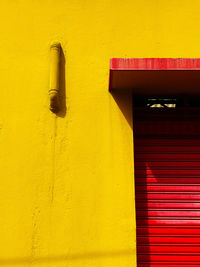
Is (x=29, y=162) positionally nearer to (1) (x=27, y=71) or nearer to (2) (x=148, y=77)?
(1) (x=27, y=71)

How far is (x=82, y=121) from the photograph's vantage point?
15.4ft

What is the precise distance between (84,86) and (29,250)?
2.05 m

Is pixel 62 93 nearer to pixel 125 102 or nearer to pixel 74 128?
pixel 74 128

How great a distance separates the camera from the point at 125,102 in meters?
4.79

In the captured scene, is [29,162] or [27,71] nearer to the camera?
[29,162]

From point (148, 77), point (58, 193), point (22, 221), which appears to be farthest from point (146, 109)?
point (22, 221)

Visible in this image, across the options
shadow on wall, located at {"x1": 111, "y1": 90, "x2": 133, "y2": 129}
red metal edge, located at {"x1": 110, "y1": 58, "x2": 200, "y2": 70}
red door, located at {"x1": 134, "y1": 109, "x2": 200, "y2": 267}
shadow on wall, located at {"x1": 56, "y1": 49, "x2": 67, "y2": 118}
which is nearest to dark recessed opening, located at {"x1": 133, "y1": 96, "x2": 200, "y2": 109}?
red door, located at {"x1": 134, "y1": 109, "x2": 200, "y2": 267}

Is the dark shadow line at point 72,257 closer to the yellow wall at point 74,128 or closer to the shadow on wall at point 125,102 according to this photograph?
the yellow wall at point 74,128

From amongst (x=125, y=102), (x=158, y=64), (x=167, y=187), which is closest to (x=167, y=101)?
(x=125, y=102)

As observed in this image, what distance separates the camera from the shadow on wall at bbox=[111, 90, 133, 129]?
473 cm

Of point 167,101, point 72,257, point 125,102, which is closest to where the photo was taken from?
point 72,257

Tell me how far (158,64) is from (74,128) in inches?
49.0

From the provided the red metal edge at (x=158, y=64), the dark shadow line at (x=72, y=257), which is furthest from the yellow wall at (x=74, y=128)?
the red metal edge at (x=158, y=64)

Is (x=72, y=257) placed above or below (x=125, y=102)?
below
